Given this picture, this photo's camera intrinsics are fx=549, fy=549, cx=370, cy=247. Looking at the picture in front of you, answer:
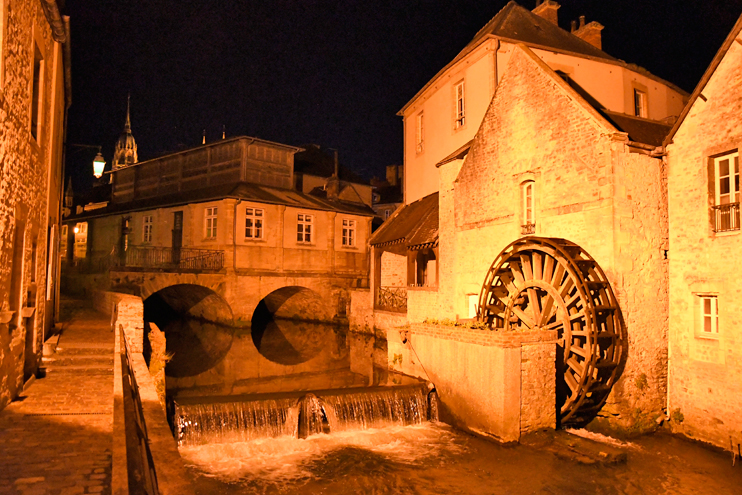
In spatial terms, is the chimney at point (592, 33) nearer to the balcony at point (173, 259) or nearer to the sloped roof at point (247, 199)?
the sloped roof at point (247, 199)

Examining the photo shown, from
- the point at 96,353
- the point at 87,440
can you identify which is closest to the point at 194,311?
the point at 96,353

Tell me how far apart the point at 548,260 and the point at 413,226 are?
7.46 meters

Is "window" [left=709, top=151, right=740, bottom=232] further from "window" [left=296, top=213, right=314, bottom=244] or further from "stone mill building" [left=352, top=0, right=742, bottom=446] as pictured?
"window" [left=296, top=213, right=314, bottom=244]

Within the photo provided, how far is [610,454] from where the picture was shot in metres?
8.45

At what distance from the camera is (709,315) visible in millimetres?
9461

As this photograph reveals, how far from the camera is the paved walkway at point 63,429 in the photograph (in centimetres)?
465

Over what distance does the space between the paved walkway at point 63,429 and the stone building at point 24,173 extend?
0.36 metres

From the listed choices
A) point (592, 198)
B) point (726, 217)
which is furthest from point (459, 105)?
point (726, 217)

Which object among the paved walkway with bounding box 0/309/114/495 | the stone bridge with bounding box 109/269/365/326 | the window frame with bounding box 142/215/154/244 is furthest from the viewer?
the window frame with bounding box 142/215/154/244

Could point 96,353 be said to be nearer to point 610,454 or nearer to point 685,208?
point 610,454

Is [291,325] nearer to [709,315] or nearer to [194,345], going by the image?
[194,345]

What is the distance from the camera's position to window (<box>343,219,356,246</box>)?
2781 centimetres

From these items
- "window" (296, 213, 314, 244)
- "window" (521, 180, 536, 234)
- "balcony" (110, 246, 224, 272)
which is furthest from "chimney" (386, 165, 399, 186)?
"window" (521, 180, 536, 234)

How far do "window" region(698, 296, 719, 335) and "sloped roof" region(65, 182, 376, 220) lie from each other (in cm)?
1796
